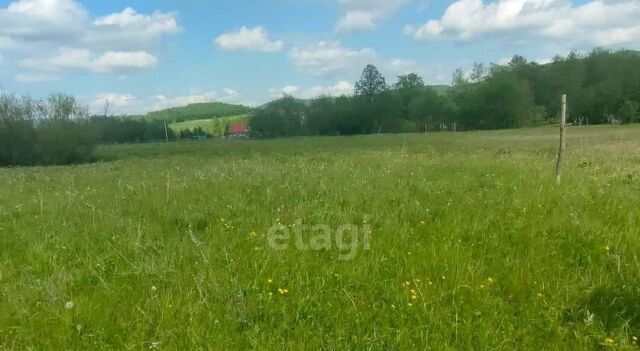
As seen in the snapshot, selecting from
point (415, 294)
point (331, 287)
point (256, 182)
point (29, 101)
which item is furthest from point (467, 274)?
point (29, 101)

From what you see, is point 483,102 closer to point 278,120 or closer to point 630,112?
point 630,112

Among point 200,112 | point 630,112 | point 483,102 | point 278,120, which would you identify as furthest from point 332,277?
point 200,112

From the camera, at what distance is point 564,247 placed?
16.7ft

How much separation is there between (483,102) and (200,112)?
101 m

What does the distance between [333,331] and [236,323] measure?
0.81 m

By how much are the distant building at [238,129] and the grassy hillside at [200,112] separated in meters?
16.7

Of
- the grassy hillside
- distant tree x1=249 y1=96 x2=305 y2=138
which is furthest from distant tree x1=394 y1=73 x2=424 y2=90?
the grassy hillside

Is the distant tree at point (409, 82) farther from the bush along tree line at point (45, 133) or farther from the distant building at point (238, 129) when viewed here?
the bush along tree line at point (45, 133)

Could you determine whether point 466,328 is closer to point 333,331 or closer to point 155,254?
point 333,331

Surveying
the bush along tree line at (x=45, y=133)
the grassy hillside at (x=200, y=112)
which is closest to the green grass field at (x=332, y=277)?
the bush along tree line at (x=45, y=133)

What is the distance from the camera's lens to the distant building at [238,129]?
102 metres

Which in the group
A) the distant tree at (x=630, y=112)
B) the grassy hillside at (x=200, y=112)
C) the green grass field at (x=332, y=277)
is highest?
the grassy hillside at (x=200, y=112)

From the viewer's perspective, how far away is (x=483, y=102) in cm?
8925

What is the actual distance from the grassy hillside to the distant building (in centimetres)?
1666
